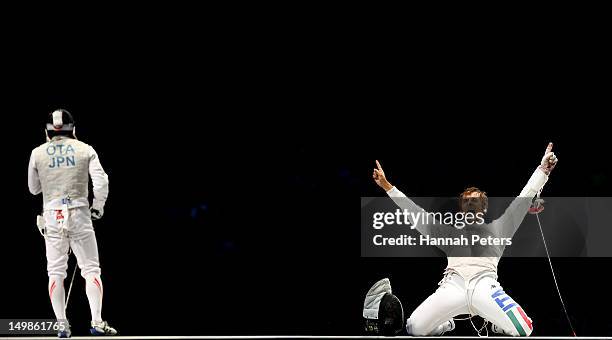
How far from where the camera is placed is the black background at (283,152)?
7180 mm

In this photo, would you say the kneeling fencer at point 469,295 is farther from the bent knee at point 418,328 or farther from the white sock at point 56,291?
the white sock at point 56,291

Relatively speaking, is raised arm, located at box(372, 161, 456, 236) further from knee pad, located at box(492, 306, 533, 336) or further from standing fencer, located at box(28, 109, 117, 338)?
standing fencer, located at box(28, 109, 117, 338)

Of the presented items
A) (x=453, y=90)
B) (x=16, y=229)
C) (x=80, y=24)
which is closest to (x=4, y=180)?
(x=16, y=229)

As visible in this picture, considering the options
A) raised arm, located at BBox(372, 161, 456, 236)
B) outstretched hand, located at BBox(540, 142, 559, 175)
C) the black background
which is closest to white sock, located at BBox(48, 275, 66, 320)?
the black background

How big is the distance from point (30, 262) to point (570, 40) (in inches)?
182

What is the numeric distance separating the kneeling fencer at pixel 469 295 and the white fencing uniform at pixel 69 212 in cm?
164

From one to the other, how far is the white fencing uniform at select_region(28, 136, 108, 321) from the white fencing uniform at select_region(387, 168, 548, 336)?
5.90ft

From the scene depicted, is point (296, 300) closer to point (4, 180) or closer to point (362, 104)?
point (362, 104)

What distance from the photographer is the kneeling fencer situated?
5.45 m

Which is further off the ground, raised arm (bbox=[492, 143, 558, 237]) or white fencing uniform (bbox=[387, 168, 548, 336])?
raised arm (bbox=[492, 143, 558, 237])

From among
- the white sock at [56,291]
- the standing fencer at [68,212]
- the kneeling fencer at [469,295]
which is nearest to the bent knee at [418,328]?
the kneeling fencer at [469,295]

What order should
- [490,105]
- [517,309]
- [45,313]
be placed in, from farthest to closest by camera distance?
[490,105] < [45,313] < [517,309]

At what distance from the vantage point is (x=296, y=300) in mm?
7258

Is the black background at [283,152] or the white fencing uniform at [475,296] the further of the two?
the black background at [283,152]
